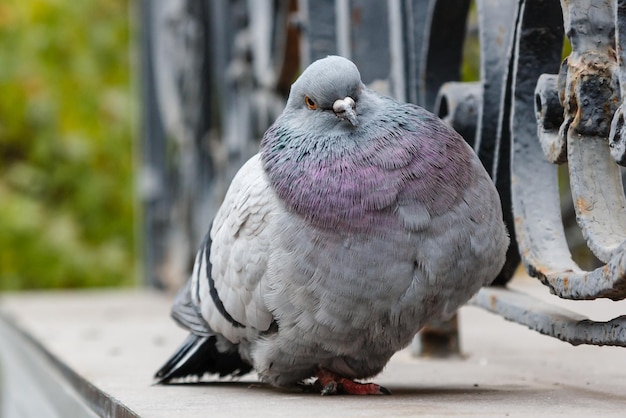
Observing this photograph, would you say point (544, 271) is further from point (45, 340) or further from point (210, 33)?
point (210, 33)

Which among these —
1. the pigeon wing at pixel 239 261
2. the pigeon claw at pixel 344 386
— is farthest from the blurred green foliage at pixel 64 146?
the pigeon claw at pixel 344 386

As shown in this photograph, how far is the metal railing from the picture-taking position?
2.22 m

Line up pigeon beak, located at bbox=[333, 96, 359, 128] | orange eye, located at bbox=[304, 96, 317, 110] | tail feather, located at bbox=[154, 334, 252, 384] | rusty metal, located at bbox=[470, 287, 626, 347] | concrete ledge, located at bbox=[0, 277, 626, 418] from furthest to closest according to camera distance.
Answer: tail feather, located at bbox=[154, 334, 252, 384] < orange eye, located at bbox=[304, 96, 317, 110] < pigeon beak, located at bbox=[333, 96, 359, 128] < concrete ledge, located at bbox=[0, 277, 626, 418] < rusty metal, located at bbox=[470, 287, 626, 347]

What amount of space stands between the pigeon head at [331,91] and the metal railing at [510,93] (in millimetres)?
425

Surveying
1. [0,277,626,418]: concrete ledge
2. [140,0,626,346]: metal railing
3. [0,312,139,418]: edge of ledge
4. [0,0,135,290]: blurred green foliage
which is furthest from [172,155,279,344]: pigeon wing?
[0,0,135,290]: blurred green foliage

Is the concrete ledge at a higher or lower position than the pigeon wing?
lower

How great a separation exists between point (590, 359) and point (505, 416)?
4.65ft

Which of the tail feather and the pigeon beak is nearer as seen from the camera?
the pigeon beak

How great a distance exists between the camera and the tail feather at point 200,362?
3.02 m

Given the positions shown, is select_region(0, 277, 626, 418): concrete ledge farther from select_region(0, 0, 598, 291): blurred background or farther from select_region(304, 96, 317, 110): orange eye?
select_region(0, 0, 598, 291): blurred background

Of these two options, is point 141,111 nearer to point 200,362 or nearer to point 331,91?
point 200,362

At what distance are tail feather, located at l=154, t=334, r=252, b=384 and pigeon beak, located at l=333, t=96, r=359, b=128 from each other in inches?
32.1

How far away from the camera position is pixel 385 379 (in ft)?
10.4

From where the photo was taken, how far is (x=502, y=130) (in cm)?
287
